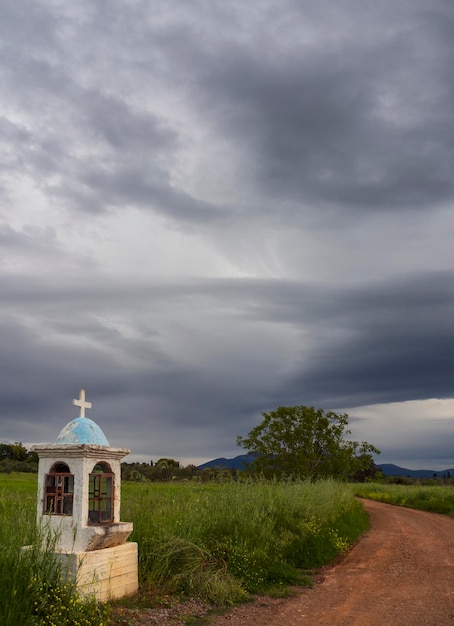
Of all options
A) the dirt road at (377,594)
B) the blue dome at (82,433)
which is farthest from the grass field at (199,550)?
the blue dome at (82,433)

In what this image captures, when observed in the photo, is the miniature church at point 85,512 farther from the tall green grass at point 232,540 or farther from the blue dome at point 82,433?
the tall green grass at point 232,540

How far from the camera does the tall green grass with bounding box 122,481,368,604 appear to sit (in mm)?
11219

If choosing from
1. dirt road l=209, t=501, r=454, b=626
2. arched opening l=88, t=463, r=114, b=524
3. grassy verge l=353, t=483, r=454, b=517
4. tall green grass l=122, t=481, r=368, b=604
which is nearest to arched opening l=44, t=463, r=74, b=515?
arched opening l=88, t=463, r=114, b=524

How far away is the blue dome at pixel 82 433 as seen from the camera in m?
10.2

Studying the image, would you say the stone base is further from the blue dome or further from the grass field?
the blue dome

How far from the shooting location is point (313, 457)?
36.0m

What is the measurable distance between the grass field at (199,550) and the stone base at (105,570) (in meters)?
0.36

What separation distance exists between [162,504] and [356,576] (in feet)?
15.5

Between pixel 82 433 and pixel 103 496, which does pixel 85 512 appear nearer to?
pixel 103 496

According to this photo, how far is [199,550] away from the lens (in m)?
11.8

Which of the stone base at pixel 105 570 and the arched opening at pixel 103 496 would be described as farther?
the arched opening at pixel 103 496

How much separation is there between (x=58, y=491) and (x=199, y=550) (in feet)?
10.6

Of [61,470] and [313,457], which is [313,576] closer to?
[61,470]

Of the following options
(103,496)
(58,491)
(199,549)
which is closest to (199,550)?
(199,549)
